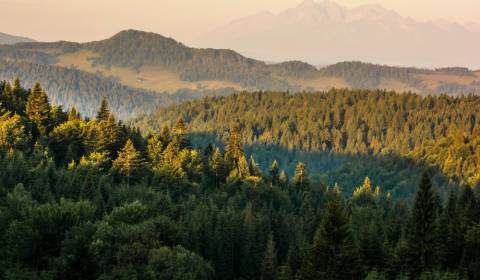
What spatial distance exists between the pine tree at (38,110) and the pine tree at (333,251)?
319 feet

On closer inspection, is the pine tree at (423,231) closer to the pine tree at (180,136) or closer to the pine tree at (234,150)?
the pine tree at (180,136)

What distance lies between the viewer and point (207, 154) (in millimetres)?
186375

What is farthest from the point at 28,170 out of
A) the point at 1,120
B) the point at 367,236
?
the point at 367,236

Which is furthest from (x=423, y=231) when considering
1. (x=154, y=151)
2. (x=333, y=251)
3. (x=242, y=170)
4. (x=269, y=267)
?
(x=154, y=151)

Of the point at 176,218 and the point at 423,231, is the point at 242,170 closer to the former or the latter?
the point at 176,218

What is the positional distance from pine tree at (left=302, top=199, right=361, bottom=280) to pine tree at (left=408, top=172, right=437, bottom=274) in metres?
15.2

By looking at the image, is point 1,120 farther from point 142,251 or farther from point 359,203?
point 359,203

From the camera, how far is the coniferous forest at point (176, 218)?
78.0m

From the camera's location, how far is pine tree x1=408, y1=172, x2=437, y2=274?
83.4 meters

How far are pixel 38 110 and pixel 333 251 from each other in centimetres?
10259

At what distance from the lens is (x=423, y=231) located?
84.2m

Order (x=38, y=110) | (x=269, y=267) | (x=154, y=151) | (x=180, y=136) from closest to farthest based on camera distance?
(x=269, y=267) → (x=38, y=110) → (x=154, y=151) → (x=180, y=136)

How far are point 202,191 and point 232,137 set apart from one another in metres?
28.4

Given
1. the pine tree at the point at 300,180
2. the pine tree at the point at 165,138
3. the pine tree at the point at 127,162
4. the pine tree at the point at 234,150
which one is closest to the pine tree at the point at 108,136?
the pine tree at the point at 127,162
